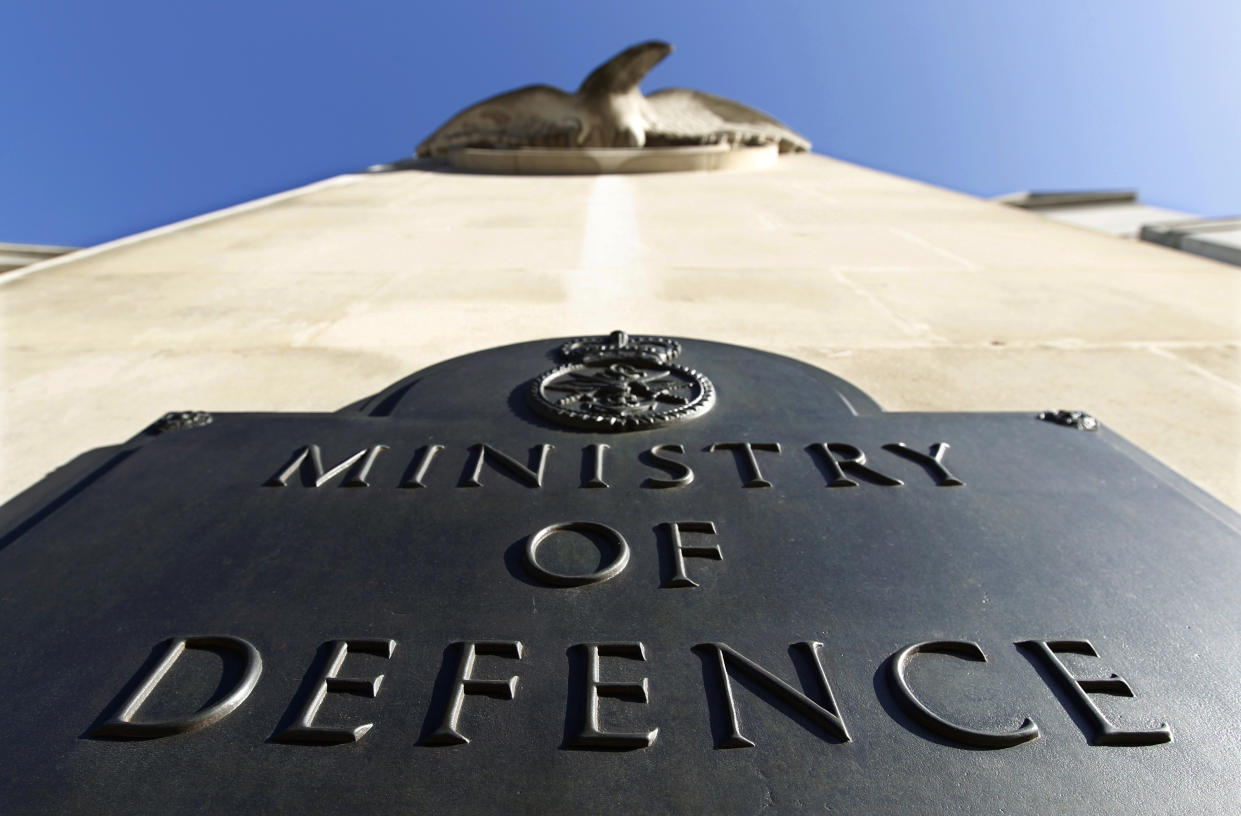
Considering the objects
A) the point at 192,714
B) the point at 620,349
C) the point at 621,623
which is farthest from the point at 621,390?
the point at 192,714

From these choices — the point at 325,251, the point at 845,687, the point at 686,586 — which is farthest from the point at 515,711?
the point at 325,251

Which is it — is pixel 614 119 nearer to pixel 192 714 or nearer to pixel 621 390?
pixel 621 390

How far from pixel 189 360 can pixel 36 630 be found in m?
2.36

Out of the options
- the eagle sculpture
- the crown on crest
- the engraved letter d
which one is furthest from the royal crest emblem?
the eagle sculpture

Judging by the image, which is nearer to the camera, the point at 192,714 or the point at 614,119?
the point at 192,714

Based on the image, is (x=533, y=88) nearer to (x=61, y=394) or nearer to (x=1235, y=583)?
(x=61, y=394)

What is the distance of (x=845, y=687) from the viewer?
4.30ft

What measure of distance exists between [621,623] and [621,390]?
3.17ft

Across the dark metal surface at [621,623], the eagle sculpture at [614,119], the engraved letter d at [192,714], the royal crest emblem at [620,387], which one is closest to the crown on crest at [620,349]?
the royal crest emblem at [620,387]

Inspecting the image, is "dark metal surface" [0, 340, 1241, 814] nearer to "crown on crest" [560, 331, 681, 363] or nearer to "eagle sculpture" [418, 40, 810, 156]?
"crown on crest" [560, 331, 681, 363]

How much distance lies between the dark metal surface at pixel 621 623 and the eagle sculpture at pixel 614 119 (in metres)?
13.5

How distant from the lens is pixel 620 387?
7.63ft

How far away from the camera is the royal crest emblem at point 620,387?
7.13 ft

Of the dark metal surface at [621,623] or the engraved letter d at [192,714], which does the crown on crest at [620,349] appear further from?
the engraved letter d at [192,714]
